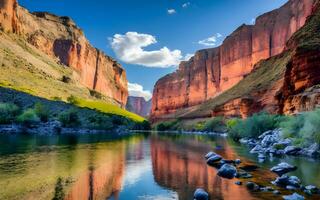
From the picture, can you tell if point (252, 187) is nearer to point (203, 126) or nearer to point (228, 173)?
point (228, 173)

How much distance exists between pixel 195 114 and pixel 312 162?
11801 cm

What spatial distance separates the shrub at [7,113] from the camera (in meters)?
67.7

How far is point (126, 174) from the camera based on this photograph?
20.7 m

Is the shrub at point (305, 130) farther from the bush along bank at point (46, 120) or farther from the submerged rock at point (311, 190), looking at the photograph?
the bush along bank at point (46, 120)

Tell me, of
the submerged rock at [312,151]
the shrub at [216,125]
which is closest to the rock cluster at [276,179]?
the submerged rock at [312,151]

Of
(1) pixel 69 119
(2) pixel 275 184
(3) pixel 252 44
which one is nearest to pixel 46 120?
(1) pixel 69 119

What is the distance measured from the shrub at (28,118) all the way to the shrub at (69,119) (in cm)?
995

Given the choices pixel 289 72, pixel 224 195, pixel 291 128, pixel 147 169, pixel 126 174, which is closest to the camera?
pixel 224 195

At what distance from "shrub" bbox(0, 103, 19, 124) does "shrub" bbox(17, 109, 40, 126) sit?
6.54 feet

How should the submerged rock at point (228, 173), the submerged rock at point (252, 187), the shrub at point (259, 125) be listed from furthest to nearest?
the shrub at point (259, 125)
the submerged rock at point (228, 173)
the submerged rock at point (252, 187)

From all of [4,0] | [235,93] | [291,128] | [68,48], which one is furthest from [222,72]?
[291,128]

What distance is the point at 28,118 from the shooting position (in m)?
Result: 69.8

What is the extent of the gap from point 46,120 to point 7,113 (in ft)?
34.7

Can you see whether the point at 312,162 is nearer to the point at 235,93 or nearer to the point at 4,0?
the point at 235,93
